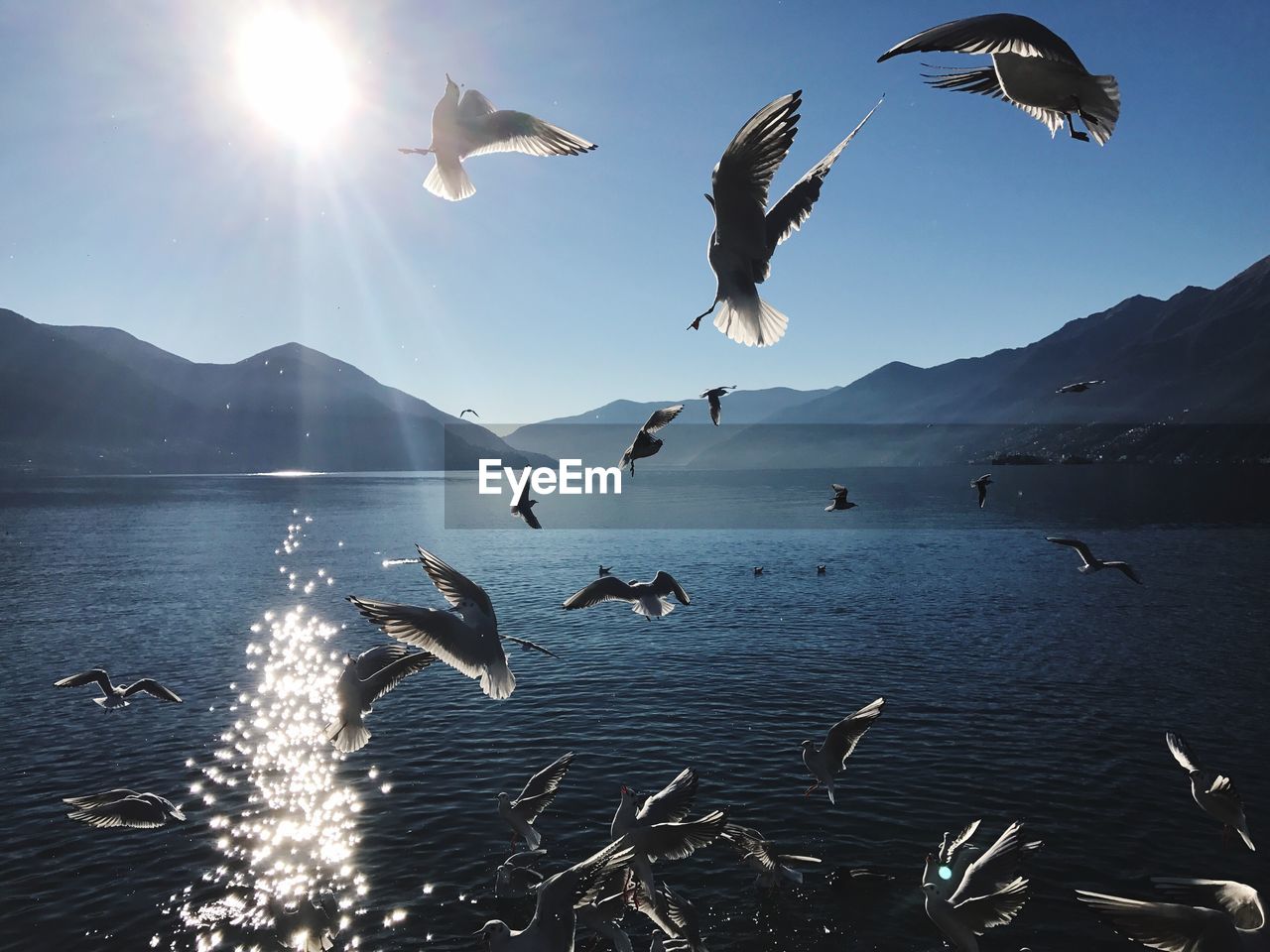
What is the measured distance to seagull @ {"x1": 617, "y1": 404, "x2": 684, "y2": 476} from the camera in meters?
11.3

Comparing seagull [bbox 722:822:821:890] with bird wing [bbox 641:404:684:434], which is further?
seagull [bbox 722:822:821:890]

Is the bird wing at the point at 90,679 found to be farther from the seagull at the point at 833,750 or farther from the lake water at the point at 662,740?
the seagull at the point at 833,750

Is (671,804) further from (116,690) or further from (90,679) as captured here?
(116,690)

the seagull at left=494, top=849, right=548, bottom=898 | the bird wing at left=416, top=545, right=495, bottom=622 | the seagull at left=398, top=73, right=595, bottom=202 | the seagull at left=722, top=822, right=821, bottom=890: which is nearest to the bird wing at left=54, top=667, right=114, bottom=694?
the seagull at left=494, top=849, right=548, bottom=898

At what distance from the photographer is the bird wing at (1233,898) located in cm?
711

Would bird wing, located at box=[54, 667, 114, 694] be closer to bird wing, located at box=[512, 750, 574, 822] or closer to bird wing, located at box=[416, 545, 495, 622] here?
bird wing, located at box=[512, 750, 574, 822]

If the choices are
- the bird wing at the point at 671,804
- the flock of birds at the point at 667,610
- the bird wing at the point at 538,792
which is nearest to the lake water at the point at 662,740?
the flock of birds at the point at 667,610

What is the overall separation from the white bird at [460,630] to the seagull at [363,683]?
720mm

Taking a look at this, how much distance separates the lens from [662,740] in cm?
2459

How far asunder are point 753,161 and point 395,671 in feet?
29.8

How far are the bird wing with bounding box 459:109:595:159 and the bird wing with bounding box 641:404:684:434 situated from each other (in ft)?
13.7

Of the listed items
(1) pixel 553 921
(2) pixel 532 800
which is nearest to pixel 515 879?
(2) pixel 532 800

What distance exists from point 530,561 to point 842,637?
124 ft

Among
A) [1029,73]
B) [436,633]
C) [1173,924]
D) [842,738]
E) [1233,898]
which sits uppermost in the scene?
[1029,73]
